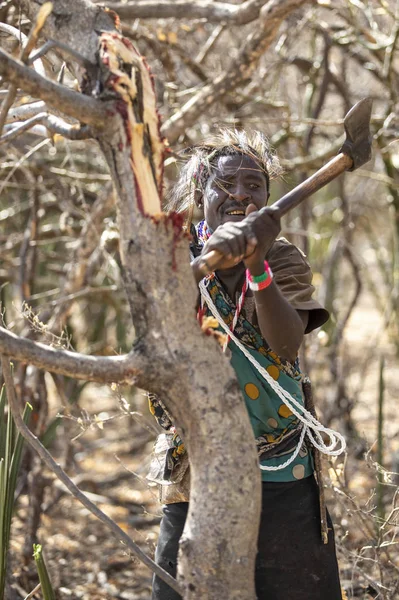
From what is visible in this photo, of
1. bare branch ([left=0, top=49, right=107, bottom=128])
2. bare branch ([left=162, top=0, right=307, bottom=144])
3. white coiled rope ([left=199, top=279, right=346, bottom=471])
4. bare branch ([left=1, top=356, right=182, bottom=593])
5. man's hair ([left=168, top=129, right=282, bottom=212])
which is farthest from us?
bare branch ([left=162, top=0, right=307, bottom=144])

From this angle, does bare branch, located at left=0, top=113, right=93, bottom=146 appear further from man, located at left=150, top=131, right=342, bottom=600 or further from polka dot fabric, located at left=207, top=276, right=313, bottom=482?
polka dot fabric, located at left=207, top=276, right=313, bottom=482

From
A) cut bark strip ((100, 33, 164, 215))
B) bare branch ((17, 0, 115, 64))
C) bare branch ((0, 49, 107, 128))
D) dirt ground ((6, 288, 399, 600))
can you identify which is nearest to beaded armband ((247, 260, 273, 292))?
cut bark strip ((100, 33, 164, 215))

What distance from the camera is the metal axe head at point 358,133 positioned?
5.59 feet

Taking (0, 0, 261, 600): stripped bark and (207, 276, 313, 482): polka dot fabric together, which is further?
(207, 276, 313, 482): polka dot fabric

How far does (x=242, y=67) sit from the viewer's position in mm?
3242

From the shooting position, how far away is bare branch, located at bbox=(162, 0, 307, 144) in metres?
3.02

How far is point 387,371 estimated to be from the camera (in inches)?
289

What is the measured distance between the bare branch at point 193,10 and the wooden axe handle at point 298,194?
1.70 m

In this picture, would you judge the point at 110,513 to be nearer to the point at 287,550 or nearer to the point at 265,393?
the point at 287,550

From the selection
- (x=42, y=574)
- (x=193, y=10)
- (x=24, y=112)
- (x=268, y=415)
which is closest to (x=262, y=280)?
(x=268, y=415)

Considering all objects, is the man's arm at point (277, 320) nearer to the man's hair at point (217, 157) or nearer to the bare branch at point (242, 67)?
the man's hair at point (217, 157)

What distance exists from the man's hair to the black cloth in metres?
0.80

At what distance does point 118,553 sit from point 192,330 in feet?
8.56

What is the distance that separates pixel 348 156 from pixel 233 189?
1.04ft
